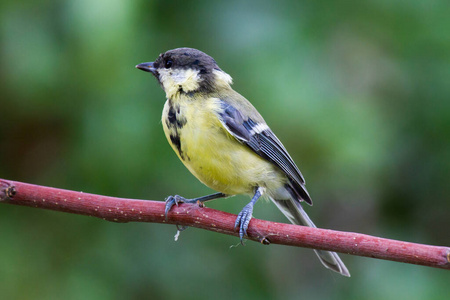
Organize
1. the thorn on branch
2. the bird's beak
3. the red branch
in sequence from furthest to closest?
the bird's beak < the thorn on branch < the red branch

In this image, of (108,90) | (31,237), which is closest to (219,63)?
(108,90)

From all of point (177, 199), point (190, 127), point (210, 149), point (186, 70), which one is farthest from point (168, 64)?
point (177, 199)

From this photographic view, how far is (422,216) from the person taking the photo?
3.04 m

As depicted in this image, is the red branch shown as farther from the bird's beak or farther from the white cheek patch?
the bird's beak

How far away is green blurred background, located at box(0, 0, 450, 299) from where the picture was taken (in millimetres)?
2631

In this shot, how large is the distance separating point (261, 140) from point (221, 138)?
0.23 metres

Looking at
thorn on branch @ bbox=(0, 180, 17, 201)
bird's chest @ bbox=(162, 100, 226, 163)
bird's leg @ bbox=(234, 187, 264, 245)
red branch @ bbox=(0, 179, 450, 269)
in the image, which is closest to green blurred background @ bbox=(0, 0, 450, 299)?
bird's chest @ bbox=(162, 100, 226, 163)

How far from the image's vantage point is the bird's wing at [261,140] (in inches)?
98.3

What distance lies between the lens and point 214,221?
6.91ft

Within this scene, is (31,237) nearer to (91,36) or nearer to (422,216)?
(91,36)

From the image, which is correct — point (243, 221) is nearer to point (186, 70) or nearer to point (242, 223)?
point (242, 223)

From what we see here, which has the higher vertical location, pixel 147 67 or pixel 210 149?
pixel 147 67

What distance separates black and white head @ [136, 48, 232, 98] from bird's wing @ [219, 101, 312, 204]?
0.49 ft

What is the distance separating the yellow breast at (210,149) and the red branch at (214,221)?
27 cm
